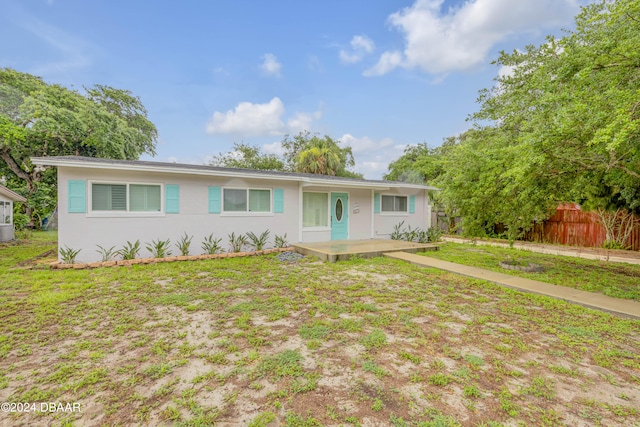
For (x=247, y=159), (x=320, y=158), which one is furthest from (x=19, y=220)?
(x=320, y=158)

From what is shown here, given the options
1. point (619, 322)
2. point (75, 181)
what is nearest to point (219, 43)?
point (75, 181)

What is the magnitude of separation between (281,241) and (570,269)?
8.01m

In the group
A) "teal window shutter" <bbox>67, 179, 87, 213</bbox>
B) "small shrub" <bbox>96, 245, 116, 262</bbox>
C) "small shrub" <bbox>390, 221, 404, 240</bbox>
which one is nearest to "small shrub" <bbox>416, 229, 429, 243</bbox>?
"small shrub" <bbox>390, 221, 404, 240</bbox>

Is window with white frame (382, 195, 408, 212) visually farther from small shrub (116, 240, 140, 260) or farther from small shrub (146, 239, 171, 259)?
small shrub (116, 240, 140, 260)

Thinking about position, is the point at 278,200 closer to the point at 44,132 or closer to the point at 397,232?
the point at 397,232

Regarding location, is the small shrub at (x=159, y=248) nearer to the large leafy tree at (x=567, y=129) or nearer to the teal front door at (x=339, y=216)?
the teal front door at (x=339, y=216)

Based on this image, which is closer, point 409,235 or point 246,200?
point 246,200

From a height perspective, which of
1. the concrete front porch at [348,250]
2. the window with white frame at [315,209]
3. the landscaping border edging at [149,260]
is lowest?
the landscaping border edging at [149,260]

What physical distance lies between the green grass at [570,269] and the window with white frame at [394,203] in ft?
8.90

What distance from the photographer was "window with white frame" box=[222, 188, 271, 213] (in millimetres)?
8977

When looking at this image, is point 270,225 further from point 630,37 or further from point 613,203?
point 613,203

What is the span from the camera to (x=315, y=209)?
10688mm

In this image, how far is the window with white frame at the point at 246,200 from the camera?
29.5 feet

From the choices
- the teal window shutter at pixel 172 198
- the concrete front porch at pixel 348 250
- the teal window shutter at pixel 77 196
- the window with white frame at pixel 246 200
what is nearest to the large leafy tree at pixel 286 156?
the window with white frame at pixel 246 200
